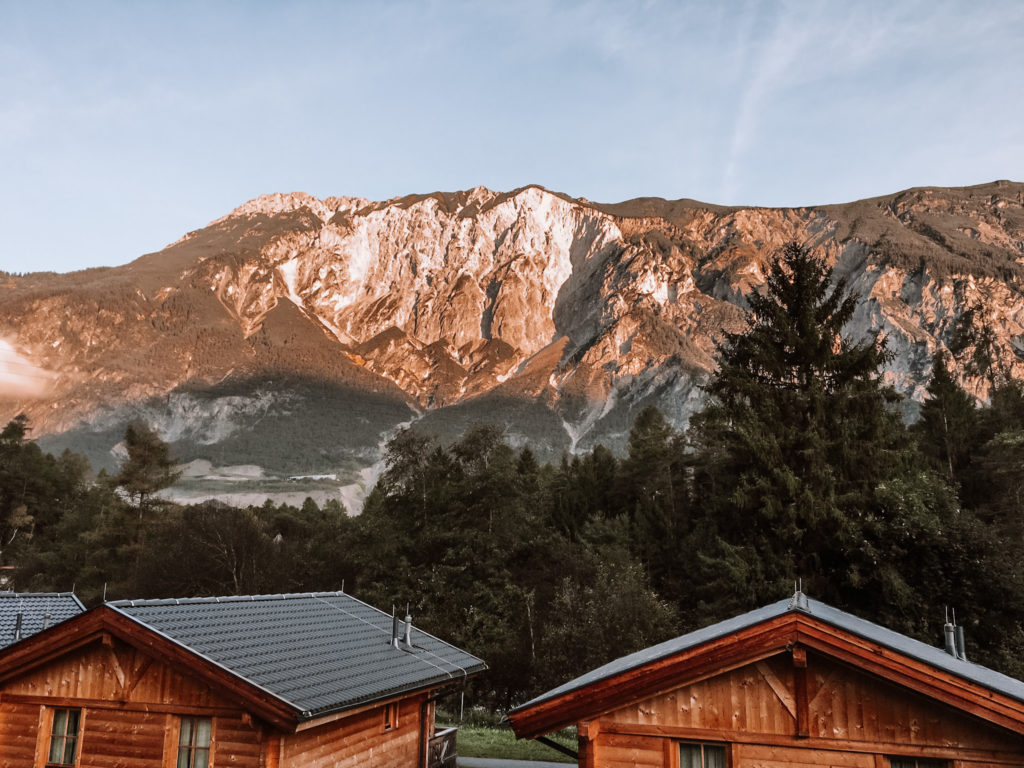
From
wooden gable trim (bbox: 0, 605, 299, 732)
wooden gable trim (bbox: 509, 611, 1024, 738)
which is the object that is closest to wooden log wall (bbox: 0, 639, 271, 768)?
wooden gable trim (bbox: 0, 605, 299, 732)

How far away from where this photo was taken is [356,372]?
198 m

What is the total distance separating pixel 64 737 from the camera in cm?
966

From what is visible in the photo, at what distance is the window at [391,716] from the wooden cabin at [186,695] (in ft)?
0.39

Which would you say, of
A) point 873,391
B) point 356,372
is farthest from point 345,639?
point 356,372

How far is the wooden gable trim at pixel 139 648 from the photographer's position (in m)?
8.40

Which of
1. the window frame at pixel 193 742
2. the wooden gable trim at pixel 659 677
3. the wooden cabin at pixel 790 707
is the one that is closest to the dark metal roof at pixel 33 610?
the window frame at pixel 193 742

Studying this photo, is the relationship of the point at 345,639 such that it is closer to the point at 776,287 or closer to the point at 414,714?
the point at 414,714

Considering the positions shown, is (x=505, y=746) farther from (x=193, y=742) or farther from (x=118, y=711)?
(x=118, y=711)

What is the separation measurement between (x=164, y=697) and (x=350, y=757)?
2.68 metres

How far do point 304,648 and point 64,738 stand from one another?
325 centimetres

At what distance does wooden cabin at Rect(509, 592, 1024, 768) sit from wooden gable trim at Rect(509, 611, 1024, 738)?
0.01 m

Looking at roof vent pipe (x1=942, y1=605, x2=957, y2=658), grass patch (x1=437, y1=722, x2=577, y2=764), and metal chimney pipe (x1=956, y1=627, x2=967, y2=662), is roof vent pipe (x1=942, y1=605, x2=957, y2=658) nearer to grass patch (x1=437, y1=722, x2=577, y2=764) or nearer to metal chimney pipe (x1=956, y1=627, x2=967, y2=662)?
metal chimney pipe (x1=956, y1=627, x2=967, y2=662)

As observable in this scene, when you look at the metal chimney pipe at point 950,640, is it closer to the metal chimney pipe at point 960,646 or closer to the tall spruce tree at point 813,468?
the metal chimney pipe at point 960,646

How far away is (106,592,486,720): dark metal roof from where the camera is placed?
9000mm
